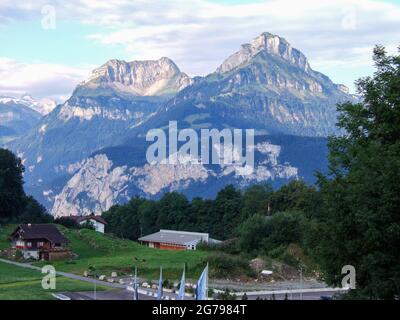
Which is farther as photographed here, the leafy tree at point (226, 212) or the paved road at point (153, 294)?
the leafy tree at point (226, 212)

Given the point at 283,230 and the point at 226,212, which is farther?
the point at 226,212

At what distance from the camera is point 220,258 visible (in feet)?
173

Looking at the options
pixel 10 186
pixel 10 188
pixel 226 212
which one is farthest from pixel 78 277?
pixel 226 212

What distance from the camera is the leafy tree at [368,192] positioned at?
21.6m

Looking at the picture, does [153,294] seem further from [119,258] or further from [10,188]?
[10,188]

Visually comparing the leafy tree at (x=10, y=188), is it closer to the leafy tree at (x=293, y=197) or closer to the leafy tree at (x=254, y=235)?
the leafy tree at (x=293, y=197)

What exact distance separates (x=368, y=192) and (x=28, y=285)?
27.5 meters

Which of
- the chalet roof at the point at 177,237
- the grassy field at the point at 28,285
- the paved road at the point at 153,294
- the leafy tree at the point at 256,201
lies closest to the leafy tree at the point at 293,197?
the leafy tree at the point at 256,201

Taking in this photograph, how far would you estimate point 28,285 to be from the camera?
139ft

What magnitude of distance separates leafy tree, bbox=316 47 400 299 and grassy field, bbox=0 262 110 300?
1800cm

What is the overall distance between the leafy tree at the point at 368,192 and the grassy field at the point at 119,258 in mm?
25101

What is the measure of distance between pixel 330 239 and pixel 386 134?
4.72 meters
